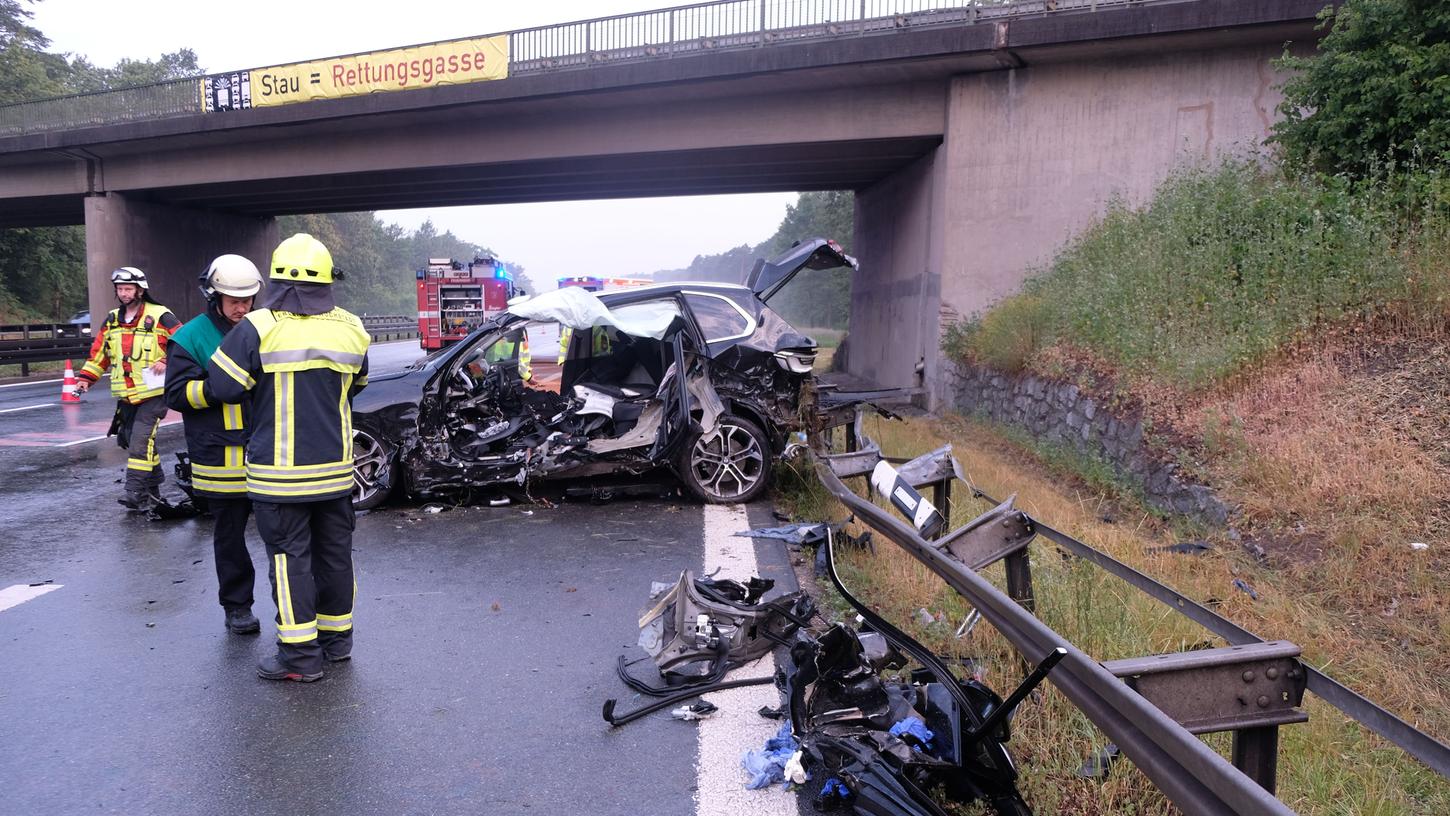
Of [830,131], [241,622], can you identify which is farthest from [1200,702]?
[830,131]

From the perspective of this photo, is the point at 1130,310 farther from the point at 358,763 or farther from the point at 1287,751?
the point at 358,763

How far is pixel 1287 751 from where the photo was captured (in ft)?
10.4

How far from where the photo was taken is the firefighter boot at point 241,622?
480cm

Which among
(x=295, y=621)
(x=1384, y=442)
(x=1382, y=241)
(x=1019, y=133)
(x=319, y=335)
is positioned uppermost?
(x=1019, y=133)

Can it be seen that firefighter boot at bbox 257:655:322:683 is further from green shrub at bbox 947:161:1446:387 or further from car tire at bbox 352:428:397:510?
green shrub at bbox 947:161:1446:387

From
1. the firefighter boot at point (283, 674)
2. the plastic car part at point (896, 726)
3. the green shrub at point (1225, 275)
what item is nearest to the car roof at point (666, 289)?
the green shrub at point (1225, 275)

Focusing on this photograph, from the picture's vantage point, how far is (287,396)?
427cm

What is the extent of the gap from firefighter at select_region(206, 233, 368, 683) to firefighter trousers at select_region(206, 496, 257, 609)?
2.08ft

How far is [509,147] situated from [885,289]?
341 inches

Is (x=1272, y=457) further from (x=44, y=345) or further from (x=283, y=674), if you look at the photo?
(x=44, y=345)

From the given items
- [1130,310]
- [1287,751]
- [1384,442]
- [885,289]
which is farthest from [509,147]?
[1287,751]

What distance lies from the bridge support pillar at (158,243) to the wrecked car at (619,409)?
2214cm

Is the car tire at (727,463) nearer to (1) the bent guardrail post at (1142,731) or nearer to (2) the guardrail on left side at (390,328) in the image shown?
(1) the bent guardrail post at (1142,731)

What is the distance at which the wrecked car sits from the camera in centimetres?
748
